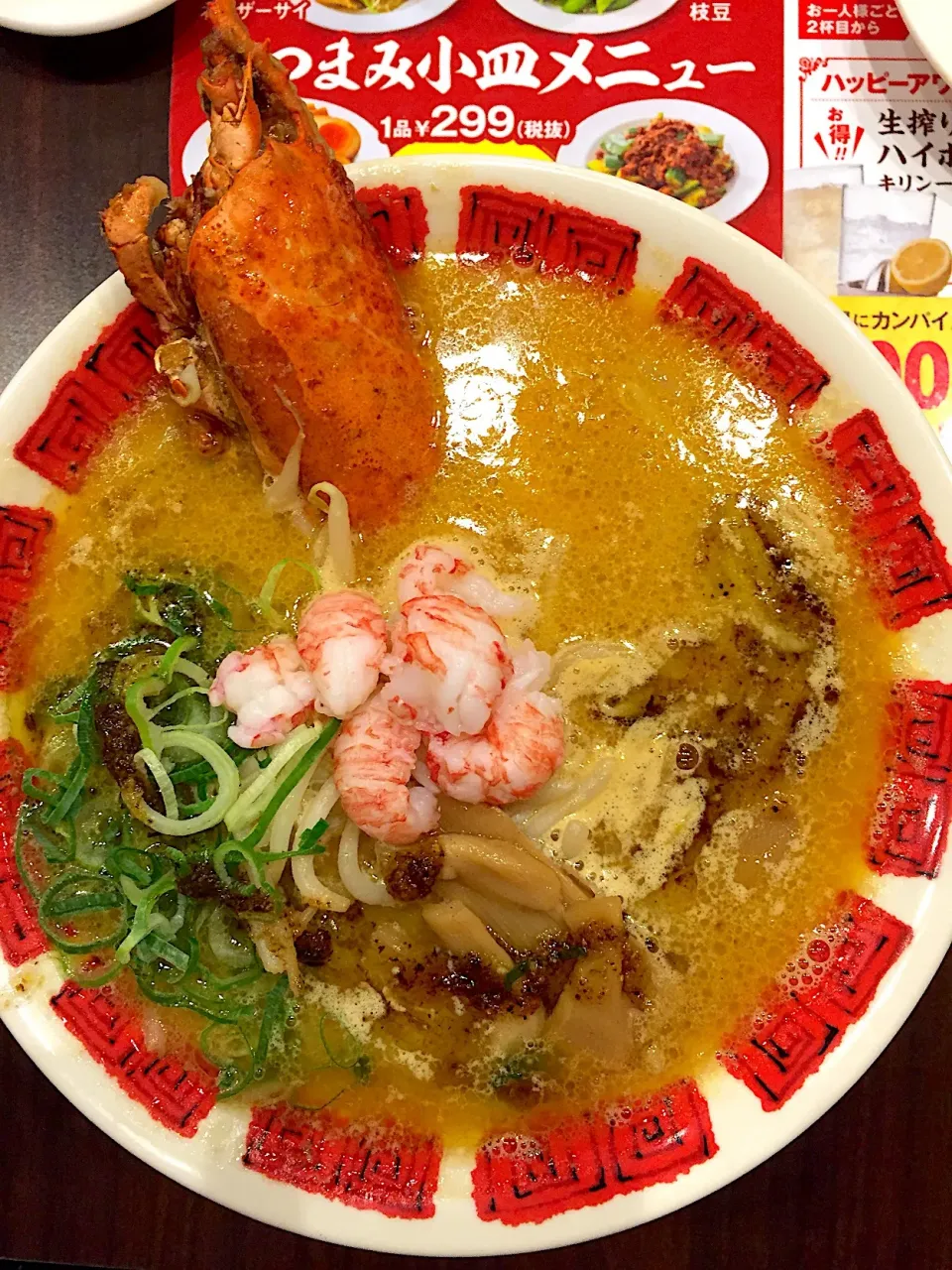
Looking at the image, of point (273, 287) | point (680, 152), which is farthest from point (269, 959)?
point (680, 152)

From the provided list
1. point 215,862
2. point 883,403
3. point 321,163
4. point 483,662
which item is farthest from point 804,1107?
point 321,163

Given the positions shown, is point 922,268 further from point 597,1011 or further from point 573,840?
point 597,1011

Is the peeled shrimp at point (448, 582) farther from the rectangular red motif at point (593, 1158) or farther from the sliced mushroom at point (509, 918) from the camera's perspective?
the rectangular red motif at point (593, 1158)

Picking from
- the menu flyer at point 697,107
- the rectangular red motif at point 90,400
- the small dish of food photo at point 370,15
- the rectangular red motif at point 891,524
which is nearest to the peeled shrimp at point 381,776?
the rectangular red motif at point 90,400

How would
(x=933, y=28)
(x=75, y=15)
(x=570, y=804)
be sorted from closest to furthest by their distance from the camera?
(x=570, y=804), (x=933, y=28), (x=75, y=15)

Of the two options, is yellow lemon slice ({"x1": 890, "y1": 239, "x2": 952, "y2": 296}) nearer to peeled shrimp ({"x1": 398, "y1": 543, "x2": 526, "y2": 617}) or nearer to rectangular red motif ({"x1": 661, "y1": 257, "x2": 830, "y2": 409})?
rectangular red motif ({"x1": 661, "y1": 257, "x2": 830, "y2": 409})

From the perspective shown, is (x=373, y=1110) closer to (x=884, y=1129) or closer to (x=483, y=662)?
(x=483, y=662)
